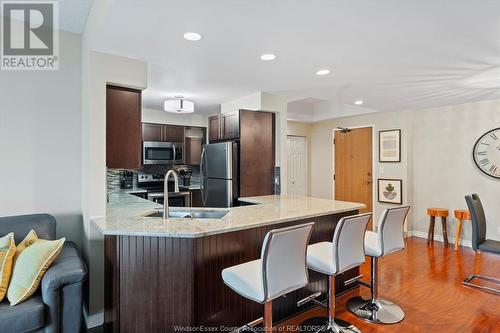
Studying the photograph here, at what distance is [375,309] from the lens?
101 inches

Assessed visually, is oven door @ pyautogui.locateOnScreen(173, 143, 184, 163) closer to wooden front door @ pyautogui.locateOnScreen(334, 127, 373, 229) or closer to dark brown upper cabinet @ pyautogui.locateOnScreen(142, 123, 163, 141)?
dark brown upper cabinet @ pyautogui.locateOnScreen(142, 123, 163, 141)

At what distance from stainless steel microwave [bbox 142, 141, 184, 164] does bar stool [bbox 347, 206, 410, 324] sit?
376 cm

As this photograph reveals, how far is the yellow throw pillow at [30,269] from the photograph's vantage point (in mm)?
1817

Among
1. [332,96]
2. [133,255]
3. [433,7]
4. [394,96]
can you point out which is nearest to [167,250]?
[133,255]

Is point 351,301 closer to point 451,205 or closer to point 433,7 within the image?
point 433,7

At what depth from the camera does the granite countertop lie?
190cm

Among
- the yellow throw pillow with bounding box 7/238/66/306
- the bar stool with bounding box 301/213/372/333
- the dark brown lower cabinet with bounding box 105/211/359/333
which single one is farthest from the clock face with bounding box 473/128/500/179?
the yellow throw pillow with bounding box 7/238/66/306

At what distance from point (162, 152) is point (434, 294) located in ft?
14.6

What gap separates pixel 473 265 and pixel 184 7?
452 centimetres

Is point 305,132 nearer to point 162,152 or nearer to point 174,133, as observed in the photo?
point 174,133

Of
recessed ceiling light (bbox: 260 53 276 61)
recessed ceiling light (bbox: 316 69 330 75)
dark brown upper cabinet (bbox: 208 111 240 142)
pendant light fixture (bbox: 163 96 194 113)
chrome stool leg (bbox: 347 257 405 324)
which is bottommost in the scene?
chrome stool leg (bbox: 347 257 405 324)

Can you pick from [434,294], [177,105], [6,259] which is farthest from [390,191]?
[6,259]

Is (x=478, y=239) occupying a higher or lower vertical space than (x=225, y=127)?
lower

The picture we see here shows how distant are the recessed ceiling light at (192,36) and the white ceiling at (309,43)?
0.04m
